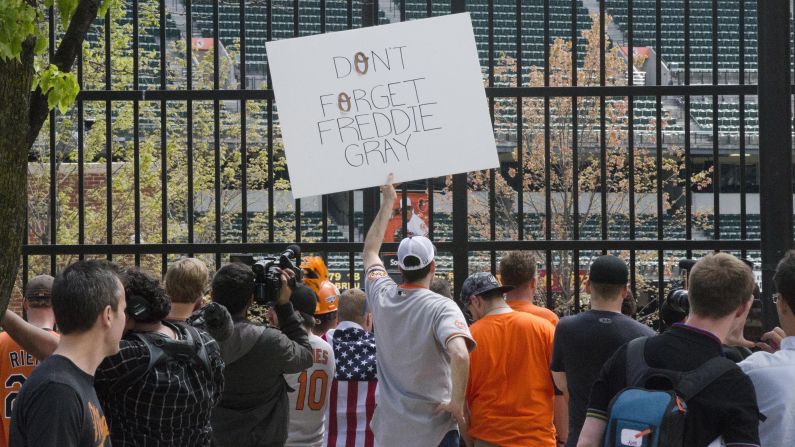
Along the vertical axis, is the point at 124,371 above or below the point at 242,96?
below

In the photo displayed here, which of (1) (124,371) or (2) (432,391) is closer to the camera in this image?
(1) (124,371)

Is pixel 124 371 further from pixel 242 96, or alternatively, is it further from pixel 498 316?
pixel 242 96

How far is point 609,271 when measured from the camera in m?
4.91

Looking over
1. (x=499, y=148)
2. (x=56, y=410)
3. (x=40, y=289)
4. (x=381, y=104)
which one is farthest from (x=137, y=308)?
(x=499, y=148)

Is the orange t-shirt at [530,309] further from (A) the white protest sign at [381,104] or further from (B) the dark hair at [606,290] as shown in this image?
(A) the white protest sign at [381,104]

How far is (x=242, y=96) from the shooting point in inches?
254

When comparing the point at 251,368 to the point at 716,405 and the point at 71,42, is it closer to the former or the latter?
the point at 71,42

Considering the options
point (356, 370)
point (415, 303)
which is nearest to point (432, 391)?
point (415, 303)

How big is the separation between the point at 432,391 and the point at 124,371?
1693mm

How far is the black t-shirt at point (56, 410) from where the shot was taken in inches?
113

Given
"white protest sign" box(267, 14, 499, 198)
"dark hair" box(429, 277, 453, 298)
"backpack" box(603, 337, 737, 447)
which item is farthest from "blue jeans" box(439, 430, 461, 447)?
"backpack" box(603, 337, 737, 447)

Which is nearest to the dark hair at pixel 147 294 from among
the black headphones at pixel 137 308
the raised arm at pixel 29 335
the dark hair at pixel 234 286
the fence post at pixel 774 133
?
the black headphones at pixel 137 308

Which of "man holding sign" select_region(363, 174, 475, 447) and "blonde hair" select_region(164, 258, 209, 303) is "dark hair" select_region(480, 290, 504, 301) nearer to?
"man holding sign" select_region(363, 174, 475, 447)

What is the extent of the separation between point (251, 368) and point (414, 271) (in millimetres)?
896
